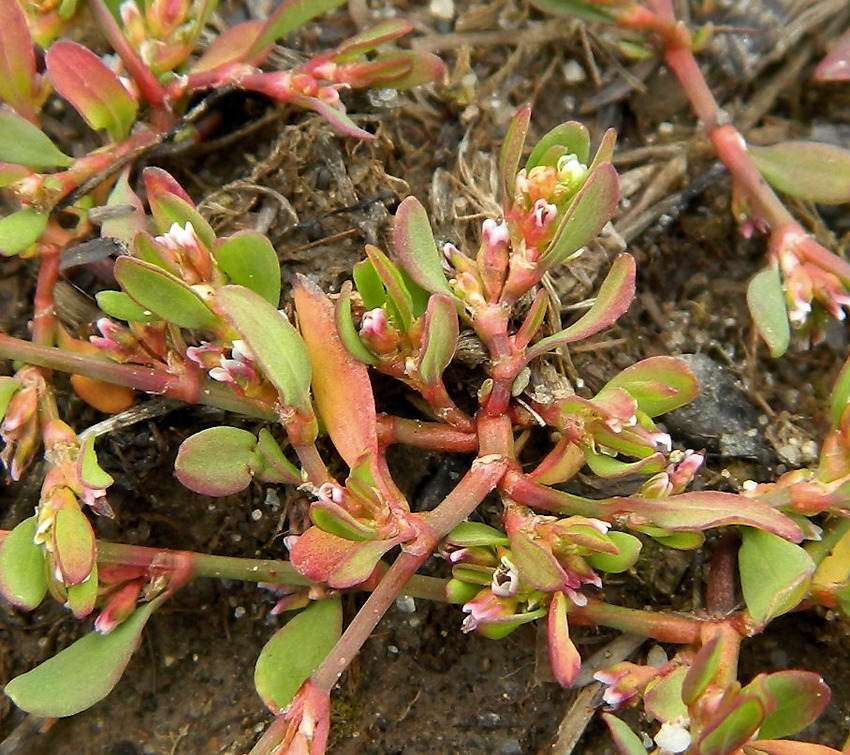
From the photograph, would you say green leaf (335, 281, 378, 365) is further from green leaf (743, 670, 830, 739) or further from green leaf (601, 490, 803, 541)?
green leaf (743, 670, 830, 739)

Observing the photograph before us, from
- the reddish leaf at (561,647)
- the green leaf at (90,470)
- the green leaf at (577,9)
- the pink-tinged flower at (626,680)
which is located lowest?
the pink-tinged flower at (626,680)

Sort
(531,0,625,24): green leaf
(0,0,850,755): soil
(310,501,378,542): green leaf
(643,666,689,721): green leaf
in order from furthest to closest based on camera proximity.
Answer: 1. (531,0,625,24): green leaf
2. (0,0,850,755): soil
3. (643,666,689,721): green leaf
4. (310,501,378,542): green leaf

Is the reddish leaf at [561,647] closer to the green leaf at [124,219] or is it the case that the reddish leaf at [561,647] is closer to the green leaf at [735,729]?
the green leaf at [735,729]

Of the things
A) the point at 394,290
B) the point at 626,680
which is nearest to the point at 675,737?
the point at 626,680

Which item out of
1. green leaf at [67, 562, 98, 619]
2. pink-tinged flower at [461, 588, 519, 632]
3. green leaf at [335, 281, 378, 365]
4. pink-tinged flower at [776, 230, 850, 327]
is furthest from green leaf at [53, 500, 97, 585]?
pink-tinged flower at [776, 230, 850, 327]

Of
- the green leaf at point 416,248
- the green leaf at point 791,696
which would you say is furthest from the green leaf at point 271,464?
the green leaf at point 791,696

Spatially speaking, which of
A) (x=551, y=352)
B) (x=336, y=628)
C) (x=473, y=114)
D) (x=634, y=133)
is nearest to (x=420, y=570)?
(x=336, y=628)

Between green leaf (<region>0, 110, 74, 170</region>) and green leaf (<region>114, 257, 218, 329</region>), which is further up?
green leaf (<region>0, 110, 74, 170</region>)
